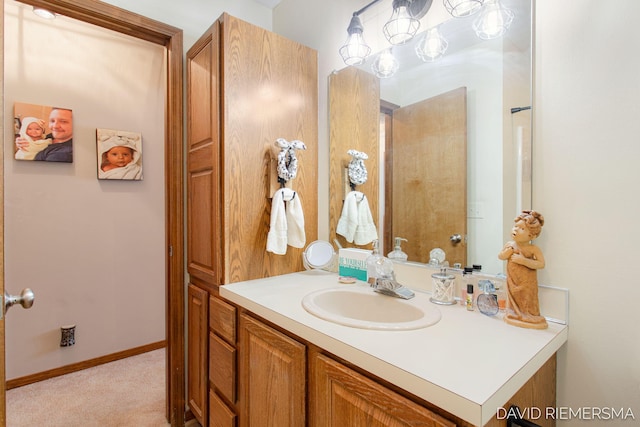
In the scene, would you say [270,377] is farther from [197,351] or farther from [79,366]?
[79,366]

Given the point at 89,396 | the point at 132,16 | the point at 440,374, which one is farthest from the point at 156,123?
the point at 440,374

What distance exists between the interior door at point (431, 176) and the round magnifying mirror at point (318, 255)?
387 mm

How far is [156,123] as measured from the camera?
2.74 m

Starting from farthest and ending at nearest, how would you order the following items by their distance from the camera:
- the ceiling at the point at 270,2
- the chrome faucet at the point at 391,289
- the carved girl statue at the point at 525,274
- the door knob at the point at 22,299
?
the ceiling at the point at 270,2 < the chrome faucet at the point at 391,289 < the carved girl statue at the point at 525,274 < the door knob at the point at 22,299

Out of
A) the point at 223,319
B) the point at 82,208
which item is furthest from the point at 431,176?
the point at 82,208

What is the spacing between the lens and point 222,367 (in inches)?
56.7

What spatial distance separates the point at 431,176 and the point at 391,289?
51 centimetres

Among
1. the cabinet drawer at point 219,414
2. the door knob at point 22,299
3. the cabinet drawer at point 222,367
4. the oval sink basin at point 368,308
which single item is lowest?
the cabinet drawer at point 219,414

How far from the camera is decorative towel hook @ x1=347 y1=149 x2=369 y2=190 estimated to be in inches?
64.3

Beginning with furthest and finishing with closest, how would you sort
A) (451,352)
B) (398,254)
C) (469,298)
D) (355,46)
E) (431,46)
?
(355,46) → (398,254) → (431,46) → (469,298) → (451,352)

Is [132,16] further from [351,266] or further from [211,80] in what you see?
[351,266]

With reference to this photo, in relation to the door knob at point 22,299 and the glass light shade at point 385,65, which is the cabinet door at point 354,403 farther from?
the glass light shade at point 385,65

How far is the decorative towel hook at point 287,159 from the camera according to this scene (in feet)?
5.08

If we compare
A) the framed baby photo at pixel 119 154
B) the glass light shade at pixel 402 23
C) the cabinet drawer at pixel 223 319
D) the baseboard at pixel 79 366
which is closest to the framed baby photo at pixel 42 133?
the framed baby photo at pixel 119 154
